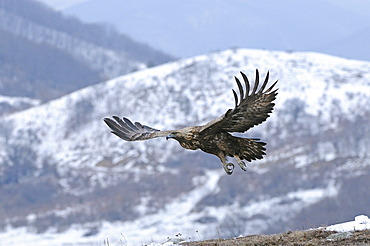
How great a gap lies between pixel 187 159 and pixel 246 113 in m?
81.0

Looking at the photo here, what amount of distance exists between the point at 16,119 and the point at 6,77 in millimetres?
59903

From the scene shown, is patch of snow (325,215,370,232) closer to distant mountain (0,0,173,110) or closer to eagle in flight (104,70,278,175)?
eagle in flight (104,70,278,175)

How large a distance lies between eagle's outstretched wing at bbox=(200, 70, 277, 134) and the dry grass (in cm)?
198

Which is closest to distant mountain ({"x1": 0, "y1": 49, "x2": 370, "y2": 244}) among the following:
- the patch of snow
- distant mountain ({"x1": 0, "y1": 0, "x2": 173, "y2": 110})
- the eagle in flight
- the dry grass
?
the patch of snow

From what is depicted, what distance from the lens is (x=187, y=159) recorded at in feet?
308

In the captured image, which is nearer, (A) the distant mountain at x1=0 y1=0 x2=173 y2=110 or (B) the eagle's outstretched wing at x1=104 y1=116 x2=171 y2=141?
(B) the eagle's outstretched wing at x1=104 y1=116 x2=171 y2=141

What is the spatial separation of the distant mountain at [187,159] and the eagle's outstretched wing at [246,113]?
57.0 metres

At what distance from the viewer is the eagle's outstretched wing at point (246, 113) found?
1302 centimetres

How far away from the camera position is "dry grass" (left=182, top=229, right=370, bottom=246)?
13.1 m

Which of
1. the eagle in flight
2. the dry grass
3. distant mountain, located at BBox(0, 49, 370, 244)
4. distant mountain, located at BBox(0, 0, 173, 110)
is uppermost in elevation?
distant mountain, located at BBox(0, 0, 173, 110)

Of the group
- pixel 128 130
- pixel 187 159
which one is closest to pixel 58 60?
pixel 187 159

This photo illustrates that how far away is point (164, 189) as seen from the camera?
8962 centimetres

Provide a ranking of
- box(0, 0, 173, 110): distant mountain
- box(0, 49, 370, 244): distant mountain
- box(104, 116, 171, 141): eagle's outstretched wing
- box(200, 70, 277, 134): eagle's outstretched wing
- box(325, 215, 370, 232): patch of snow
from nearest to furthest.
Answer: box(200, 70, 277, 134): eagle's outstretched wing → box(325, 215, 370, 232): patch of snow → box(104, 116, 171, 141): eagle's outstretched wing → box(0, 49, 370, 244): distant mountain → box(0, 0, 173, 110): distant mountain

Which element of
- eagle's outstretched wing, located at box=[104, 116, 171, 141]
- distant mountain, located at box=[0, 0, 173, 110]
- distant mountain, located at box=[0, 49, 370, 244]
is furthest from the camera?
distant mountain, located at box=[0, 0, 173, 110]
